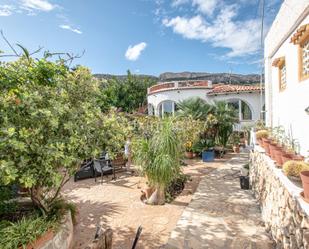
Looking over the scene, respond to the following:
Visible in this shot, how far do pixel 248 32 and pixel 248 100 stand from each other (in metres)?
7.09

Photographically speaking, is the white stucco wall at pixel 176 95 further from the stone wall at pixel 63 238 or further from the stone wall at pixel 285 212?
the stone wall at pixel 63 238

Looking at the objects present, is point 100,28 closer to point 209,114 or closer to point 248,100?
point 209,114

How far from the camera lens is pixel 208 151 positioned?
14.5 m

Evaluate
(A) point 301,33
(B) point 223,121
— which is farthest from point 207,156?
(A) point 301,33

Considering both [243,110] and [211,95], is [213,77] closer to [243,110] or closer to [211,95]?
[211,95]

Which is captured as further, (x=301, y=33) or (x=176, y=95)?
(x=176, y=95)

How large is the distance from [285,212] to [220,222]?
227 cm

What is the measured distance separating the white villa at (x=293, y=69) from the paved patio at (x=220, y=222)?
2.21 metres

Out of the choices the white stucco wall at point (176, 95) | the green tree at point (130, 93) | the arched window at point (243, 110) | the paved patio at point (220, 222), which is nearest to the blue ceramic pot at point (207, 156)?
the paved patio at point (220, 222)

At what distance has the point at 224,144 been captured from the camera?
646 inches

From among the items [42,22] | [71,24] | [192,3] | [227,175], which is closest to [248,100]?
[192,3]

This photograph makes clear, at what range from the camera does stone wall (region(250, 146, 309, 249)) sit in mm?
3133

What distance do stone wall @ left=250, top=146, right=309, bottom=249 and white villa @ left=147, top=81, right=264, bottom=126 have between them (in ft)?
43.2

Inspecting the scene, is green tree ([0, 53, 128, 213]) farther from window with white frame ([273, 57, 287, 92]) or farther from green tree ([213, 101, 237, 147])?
green tree ([213, 101, 237, 147])
